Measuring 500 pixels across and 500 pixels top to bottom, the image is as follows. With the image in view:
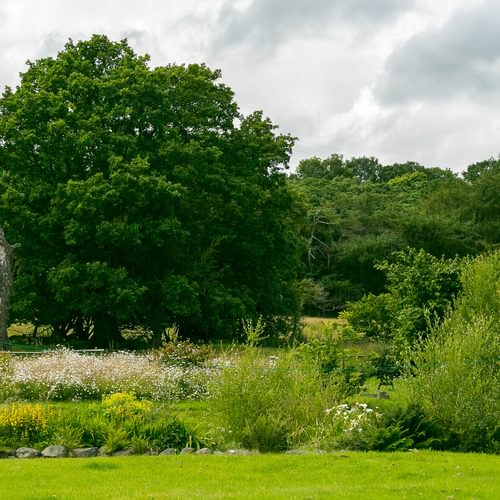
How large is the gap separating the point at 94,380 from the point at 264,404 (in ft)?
19.9

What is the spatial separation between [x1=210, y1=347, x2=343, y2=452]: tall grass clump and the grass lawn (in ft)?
3.52

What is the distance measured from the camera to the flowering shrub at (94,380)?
16031mm

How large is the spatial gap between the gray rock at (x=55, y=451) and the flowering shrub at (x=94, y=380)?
4.13m

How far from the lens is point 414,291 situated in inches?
953

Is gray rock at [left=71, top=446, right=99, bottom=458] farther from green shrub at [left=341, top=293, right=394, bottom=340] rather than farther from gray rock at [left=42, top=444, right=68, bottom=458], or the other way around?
green shrub at [left=341, top=293, right=394, bottom=340]

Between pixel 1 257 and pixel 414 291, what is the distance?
522 inches

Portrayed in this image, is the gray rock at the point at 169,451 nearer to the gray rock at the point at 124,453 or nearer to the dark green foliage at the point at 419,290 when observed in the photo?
→ the gray rock at the point at 124,453

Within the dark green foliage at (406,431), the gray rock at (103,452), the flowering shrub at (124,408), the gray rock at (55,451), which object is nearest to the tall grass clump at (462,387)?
the dark green foliage at (406,431)

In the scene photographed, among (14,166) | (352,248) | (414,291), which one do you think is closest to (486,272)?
(414,291)

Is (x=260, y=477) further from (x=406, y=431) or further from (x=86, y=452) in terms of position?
(x=86, y=452)

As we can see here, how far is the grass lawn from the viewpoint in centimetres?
826

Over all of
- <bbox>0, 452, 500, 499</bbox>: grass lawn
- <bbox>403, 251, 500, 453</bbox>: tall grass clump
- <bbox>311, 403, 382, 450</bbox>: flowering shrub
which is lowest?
<bbox>0, 452, 500, 499</bbox>: grass lawn

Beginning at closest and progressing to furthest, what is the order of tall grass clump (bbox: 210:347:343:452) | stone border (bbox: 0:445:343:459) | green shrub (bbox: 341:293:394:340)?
stone border (bbox: 0:445:343:459)
tall grass clump (bbox: 210:347:343:452)
green shrub (bbox: 341:293:394:340)

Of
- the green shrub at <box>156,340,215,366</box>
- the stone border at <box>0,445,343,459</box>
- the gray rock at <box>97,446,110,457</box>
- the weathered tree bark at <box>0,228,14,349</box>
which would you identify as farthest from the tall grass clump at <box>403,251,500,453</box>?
the weathered tree bark at <box>0,228,14,349</box>
